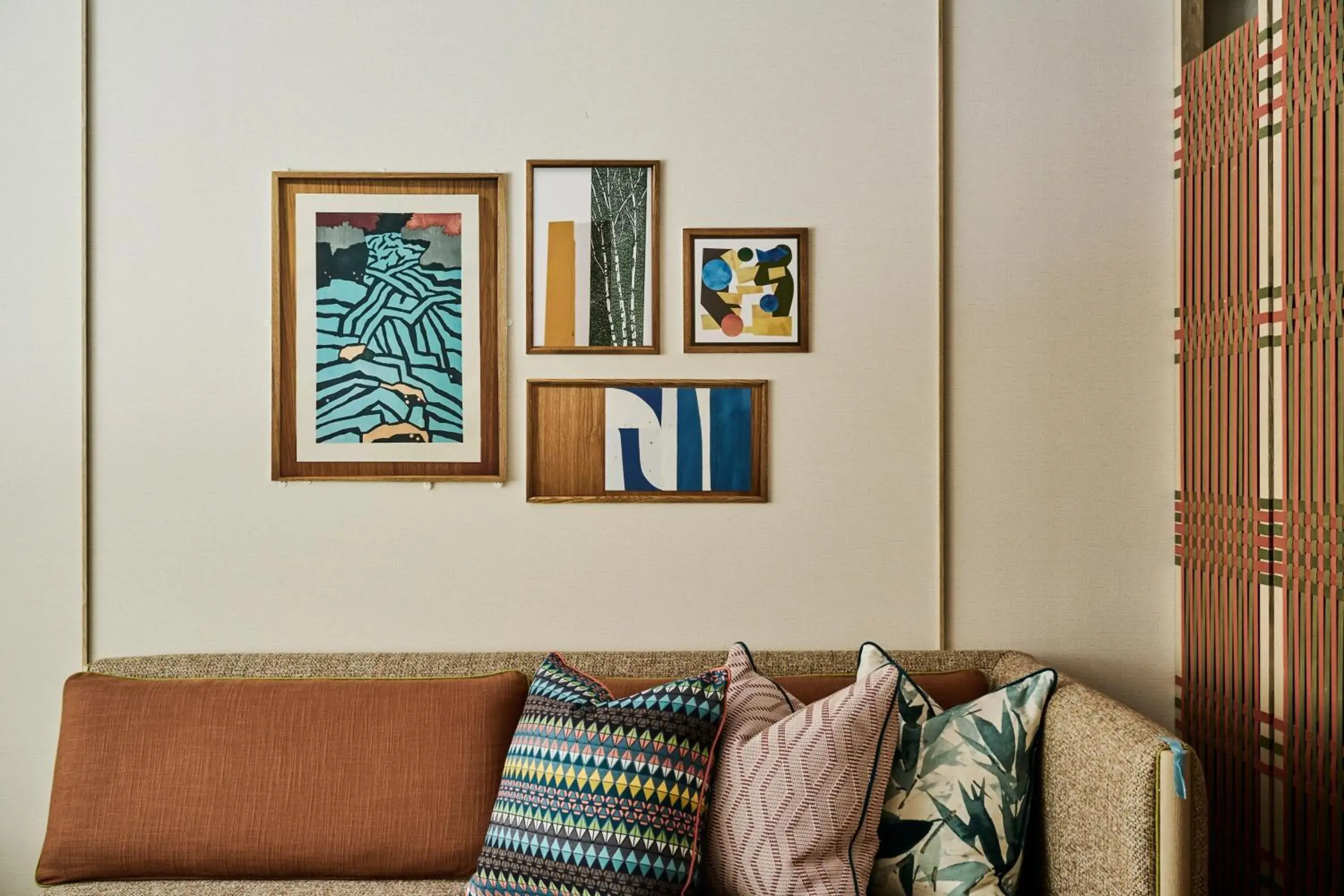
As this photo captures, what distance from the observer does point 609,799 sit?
1664mm

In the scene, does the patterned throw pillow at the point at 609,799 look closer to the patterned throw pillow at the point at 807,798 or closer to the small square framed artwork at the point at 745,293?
the patterned throw pillow at the point at 807,798

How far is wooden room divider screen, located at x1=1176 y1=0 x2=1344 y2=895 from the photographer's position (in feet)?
5.81

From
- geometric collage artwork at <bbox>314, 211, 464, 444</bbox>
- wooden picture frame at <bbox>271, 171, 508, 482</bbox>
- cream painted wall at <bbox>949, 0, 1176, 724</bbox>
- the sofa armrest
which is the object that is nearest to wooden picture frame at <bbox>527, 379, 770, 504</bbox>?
wooden picture frame at <bbox>271, 171, 508, 482</bbox>

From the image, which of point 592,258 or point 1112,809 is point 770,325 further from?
point 1112,809

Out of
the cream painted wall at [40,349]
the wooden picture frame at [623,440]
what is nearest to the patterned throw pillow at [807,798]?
the wooden picture frame at [623,440]

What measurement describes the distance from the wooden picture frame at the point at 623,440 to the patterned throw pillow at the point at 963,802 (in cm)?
65

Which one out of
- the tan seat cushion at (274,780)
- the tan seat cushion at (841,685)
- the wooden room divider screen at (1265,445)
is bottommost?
the tan seat cushion at (274,780)

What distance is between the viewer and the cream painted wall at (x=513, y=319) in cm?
225

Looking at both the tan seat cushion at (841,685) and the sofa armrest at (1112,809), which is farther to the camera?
the tan seat cushion at (841,685)

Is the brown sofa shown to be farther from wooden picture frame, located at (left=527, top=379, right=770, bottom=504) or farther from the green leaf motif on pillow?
wooden picture frame, located at (left=527, top=379, right=770, bottom=504)

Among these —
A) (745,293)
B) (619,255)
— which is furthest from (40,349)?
(745,293)

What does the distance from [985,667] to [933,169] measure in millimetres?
1149

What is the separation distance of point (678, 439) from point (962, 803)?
3.23 feet

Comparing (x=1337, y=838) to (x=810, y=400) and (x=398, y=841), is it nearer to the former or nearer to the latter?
(x=810, y=400)
